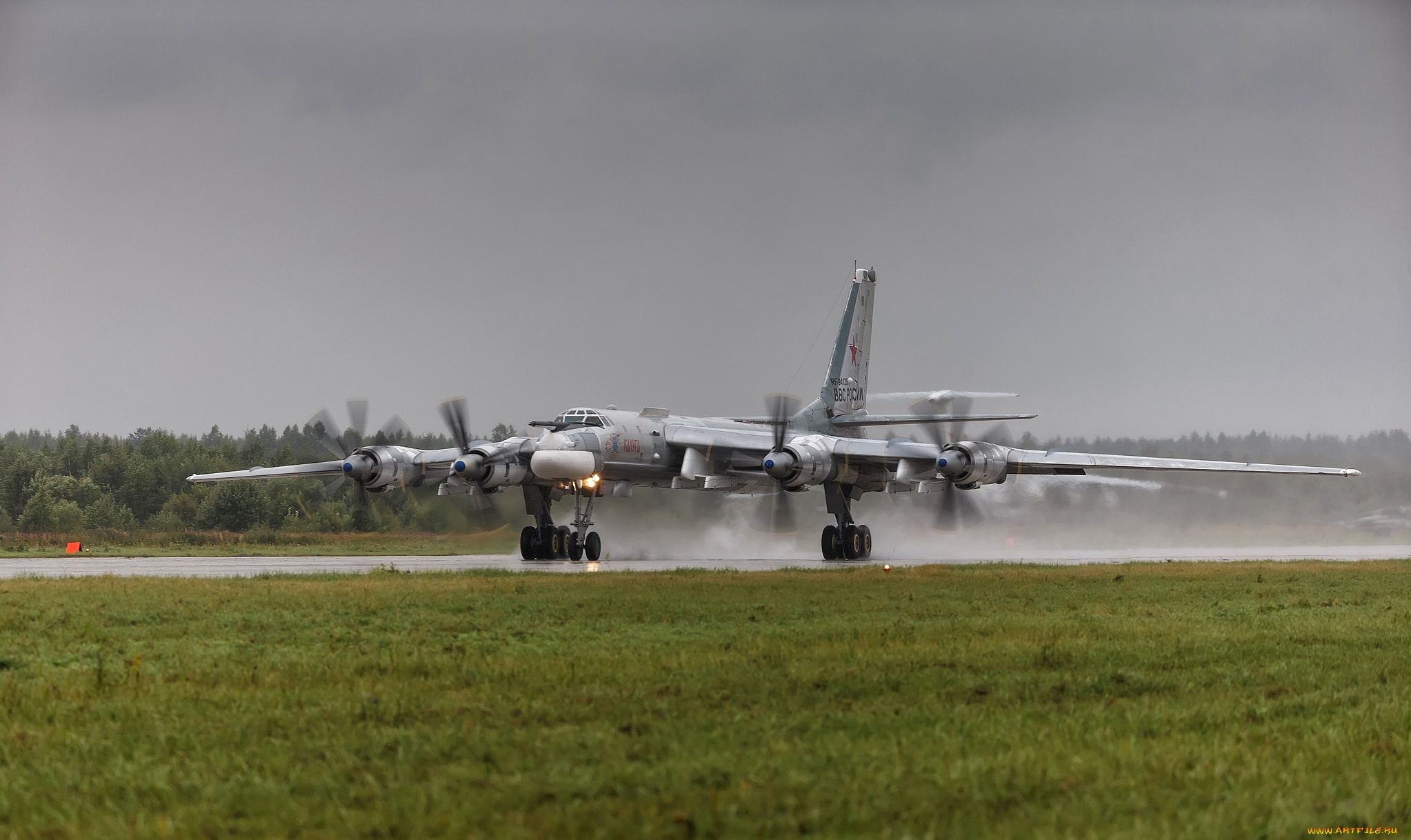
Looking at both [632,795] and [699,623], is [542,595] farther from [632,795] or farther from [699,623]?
[632,795]

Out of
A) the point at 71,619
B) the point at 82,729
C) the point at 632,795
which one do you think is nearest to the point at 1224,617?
the point at 632,795

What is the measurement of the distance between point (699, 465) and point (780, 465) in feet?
10.9

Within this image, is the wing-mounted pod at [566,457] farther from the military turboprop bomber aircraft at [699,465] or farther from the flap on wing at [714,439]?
the flap on wing at [714,439]

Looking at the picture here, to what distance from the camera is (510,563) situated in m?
30.0

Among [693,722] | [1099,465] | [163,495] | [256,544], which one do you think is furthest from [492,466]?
[163,495]

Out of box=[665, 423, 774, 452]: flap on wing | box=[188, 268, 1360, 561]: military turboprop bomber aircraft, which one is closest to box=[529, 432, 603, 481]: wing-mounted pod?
box=[188, 268, 1360, 561]: military turboprop bomber aircraft

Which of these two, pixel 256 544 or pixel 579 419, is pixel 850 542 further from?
pixel 256 544

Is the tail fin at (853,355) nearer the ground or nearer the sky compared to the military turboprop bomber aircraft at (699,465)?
nearer the sky

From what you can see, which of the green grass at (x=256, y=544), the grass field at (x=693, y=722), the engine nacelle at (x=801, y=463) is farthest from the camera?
the green grass at (x=256, y=544)

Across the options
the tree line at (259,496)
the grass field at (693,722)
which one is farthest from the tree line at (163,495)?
the grass field at (693,722)

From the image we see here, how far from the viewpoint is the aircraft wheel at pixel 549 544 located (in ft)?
103

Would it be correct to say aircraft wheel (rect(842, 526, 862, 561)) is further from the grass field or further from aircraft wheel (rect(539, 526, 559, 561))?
the grass field

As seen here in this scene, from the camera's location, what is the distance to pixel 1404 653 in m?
10.6

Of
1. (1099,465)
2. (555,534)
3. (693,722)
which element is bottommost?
(555,534)
